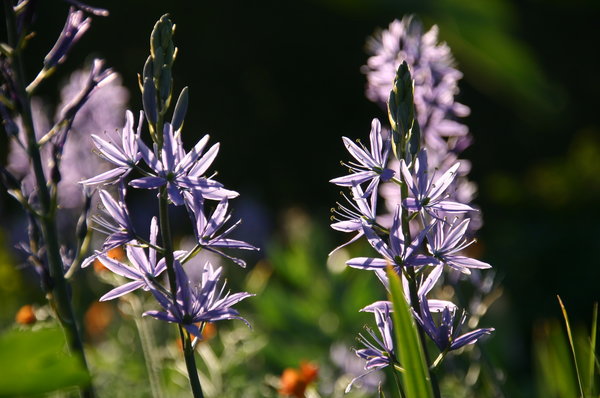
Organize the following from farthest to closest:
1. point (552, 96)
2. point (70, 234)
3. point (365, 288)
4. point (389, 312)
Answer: point (552, 96) < point (70, 234) < point (365, 288) < point (389, 312)

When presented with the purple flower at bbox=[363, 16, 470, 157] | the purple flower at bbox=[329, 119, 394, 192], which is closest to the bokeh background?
the purple flower at bbox=[363, 16, 470, 157]

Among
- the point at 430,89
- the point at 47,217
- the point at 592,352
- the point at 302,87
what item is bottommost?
the point at 592,352

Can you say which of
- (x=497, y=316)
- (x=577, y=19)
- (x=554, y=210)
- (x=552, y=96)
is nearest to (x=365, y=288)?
(x=552, y=96)

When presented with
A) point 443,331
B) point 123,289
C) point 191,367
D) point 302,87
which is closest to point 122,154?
point 123,289

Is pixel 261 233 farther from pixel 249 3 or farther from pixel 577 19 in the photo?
pixel 577 19

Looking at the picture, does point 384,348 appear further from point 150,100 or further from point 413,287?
point 150,100

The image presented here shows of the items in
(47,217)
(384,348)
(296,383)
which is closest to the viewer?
(384,348)

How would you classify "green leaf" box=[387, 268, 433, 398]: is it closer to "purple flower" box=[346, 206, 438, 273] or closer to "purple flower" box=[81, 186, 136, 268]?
"purple flower" box=[346, 206, 438, 273]
